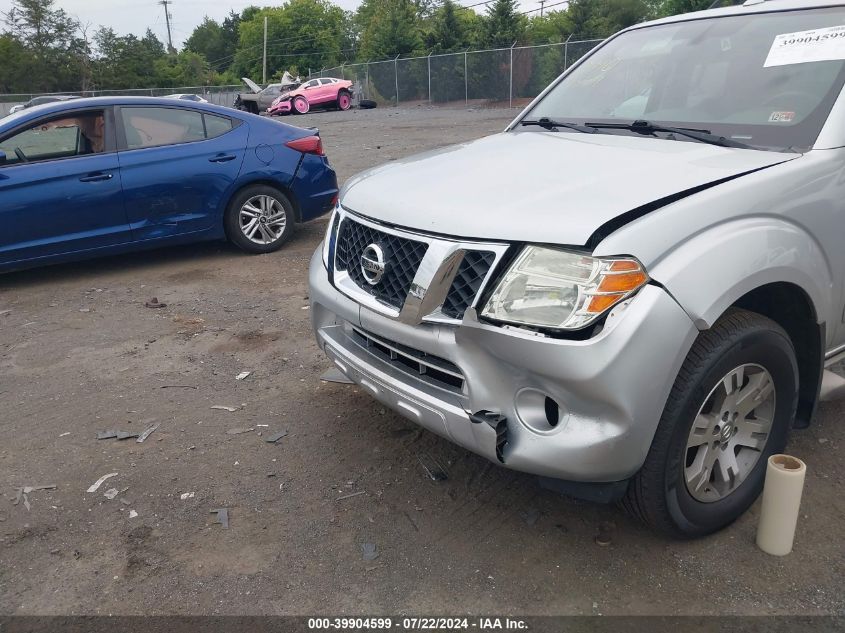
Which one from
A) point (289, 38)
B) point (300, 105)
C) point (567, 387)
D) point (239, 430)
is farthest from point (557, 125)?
point (289, 38)

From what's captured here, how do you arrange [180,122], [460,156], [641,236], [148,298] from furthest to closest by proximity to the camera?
[180,122], [148,298], [460,156], [641,236]

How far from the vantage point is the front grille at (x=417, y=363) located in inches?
102

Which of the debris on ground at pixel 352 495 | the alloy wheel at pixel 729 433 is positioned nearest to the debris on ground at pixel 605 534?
the alloy wheel at pixel 729 433

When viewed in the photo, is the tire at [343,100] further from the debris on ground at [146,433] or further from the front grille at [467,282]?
the front grille at [467,282]

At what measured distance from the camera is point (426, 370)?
8.97 feet

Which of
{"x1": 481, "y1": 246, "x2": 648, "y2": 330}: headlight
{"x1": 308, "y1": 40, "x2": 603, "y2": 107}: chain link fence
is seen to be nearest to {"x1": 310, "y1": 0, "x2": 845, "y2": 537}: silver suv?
{"x1": 481, "y1": 246, "x2": 648, "y2": 330}: headlight

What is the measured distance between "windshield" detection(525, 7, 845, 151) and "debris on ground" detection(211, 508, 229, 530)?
2.45 m

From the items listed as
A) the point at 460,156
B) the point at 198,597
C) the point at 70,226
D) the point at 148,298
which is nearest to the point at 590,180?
the point at 460,156

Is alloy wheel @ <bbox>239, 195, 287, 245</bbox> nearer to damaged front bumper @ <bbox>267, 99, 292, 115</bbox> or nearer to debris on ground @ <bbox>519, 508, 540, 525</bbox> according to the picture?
debris on ground @ <bbox>519, 508, 540, 525</bbox>

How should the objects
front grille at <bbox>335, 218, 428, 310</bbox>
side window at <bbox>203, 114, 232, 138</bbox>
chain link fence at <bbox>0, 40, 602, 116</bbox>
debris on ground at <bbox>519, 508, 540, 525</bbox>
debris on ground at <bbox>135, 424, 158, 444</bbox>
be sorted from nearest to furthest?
front grille at <bbox>335, 218, 428, 310</bbox>
debris on ground at <bbox>519, 508, 540, 525</bbox>
debris on ground at <bbox>135, 424, 158, 444</bbox>
side window at <bbox>203, 114, 232, 138</bbox>
chain link fence at <bbox>0, 40, 602, 116</bbox>

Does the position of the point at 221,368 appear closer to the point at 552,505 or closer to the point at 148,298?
the point at 148,298

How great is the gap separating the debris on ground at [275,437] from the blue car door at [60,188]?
3.54 meters

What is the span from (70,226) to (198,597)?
15.0 feet

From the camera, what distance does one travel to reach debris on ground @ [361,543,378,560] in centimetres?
276
